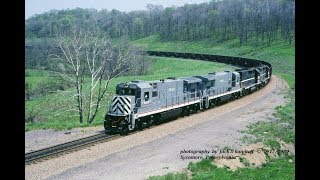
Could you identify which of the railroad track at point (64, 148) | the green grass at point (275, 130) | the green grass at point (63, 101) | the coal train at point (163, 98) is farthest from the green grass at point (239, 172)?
the green grass at point (63, 101)

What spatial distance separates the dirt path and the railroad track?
1.77 ft

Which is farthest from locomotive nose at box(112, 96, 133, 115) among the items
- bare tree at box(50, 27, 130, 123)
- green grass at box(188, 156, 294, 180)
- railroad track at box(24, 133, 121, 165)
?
green grass at box(188, 156, 294, 180)

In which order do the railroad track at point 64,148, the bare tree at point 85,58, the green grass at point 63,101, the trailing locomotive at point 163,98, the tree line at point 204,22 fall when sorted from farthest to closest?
1. the tree line at point 204,22
2. the bare tree at point 85,58
3. the green grass at point 63,101
4. the trailing locomotive at point 163,98
5. the railroad track at point 64,148

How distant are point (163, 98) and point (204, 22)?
264ft

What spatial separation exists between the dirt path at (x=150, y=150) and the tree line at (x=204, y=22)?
19.3 meters

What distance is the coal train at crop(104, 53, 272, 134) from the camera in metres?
21.3

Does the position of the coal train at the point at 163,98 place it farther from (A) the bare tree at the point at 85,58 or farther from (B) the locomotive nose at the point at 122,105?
(A) the bare tree at the point at 85,58

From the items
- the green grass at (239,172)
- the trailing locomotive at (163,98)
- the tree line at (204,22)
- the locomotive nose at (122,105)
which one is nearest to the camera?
the green grass at (239,172)

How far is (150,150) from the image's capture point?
17.7 meters

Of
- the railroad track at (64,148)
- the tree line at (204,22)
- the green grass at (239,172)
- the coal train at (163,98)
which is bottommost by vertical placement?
the green grass at (239,172)

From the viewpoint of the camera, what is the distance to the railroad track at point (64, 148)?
1659 cm
